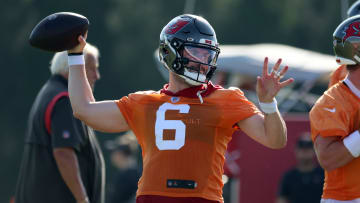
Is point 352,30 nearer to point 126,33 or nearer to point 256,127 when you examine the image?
point 256,127

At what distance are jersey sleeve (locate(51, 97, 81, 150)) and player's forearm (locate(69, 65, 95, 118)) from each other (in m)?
0.98

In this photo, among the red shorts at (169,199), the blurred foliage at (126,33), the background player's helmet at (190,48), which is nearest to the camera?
the red shorts at (169,199)

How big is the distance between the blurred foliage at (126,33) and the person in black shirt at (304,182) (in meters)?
16.2

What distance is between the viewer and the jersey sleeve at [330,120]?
14.1 feet

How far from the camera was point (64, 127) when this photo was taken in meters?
5.19

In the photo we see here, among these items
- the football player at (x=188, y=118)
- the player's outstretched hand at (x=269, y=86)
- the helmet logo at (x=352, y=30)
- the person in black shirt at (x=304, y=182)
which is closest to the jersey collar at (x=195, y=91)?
the football player at (x=188, y=118)

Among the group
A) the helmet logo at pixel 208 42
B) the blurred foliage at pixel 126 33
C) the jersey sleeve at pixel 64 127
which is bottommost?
the blurred foliage at pixel 126 33

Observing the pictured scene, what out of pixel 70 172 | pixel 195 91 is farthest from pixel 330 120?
pixel 70 172

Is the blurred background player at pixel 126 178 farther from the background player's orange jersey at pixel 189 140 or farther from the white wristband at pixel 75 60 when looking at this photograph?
the background player's orange jersey at pixel 189 140

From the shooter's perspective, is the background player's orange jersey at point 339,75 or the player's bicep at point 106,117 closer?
the player's bicep at point 106,117

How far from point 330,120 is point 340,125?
0.20 feet

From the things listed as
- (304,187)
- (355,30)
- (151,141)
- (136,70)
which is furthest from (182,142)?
(136,70)

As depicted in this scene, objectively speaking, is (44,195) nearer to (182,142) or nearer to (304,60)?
(182,142)

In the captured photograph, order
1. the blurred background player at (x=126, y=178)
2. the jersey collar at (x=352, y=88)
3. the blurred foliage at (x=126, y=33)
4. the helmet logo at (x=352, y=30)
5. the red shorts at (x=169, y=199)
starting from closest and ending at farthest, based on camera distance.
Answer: the red shorts at (x=169, y=199) → the jersey collar at (x=352, y=88) → the helmet logo at (x=352, y=30) → the blurred background player at (x=126, y=178) → the blurred foliage at (x=126, y=33)
